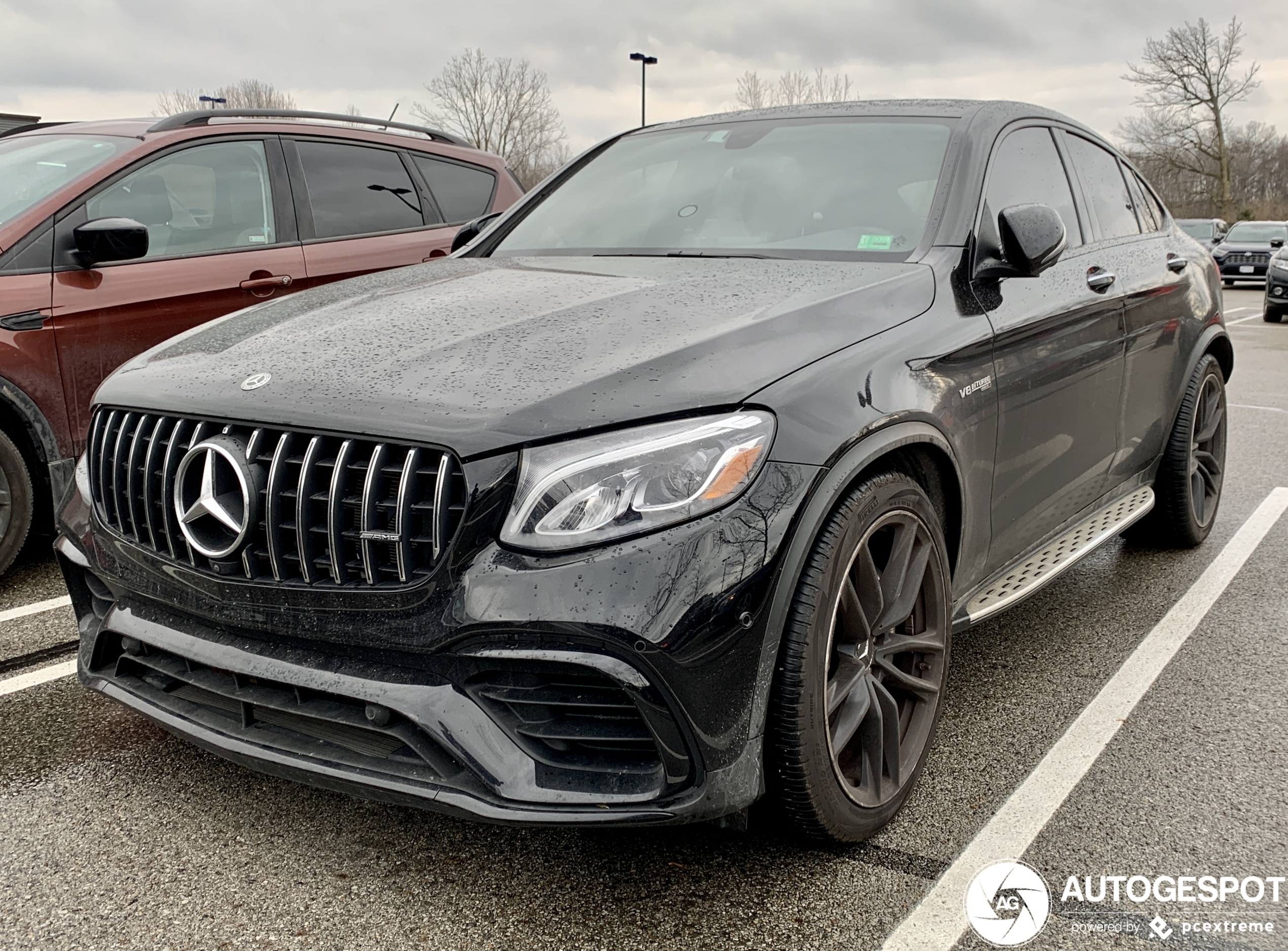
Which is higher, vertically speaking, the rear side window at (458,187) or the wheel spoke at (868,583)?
the rear side window at (458,187)

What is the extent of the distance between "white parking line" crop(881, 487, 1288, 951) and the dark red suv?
258cm

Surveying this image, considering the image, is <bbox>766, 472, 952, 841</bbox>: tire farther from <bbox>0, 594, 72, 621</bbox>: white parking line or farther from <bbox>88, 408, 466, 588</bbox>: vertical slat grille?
<bbox>0, 594, 72, 621</bbox>: white parking line

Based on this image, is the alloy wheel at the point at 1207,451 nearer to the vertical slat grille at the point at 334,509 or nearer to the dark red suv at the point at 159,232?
the vertical slat grille at the point at 334,509

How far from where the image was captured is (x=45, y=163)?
478 cm

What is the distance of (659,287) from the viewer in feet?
8.83

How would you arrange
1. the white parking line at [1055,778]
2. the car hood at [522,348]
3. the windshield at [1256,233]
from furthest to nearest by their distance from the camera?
the windshield at [1256,233] → the white parking line at [1055,778] → the car hood at [522,348]

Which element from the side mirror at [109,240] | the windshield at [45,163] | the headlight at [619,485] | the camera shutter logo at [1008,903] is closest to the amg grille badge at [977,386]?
the headlight at [619,485]

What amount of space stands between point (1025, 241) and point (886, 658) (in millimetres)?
1165

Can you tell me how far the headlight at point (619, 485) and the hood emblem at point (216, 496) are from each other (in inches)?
21.1

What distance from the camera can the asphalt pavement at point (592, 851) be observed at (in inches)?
84.4

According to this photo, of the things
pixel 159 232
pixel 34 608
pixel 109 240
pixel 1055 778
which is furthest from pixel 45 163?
pixel 1055 778

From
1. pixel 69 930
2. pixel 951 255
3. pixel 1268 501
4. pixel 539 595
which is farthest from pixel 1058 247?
pixel 1268 501

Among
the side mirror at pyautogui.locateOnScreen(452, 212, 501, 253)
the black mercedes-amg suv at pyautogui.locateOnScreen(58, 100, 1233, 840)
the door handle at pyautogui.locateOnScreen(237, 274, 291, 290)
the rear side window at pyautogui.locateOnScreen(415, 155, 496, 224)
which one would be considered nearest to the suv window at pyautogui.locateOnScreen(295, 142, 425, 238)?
the rear side window at pyautogui.locateOnScreen(415, 155, 496, 224)

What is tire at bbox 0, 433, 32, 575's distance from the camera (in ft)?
13.6
